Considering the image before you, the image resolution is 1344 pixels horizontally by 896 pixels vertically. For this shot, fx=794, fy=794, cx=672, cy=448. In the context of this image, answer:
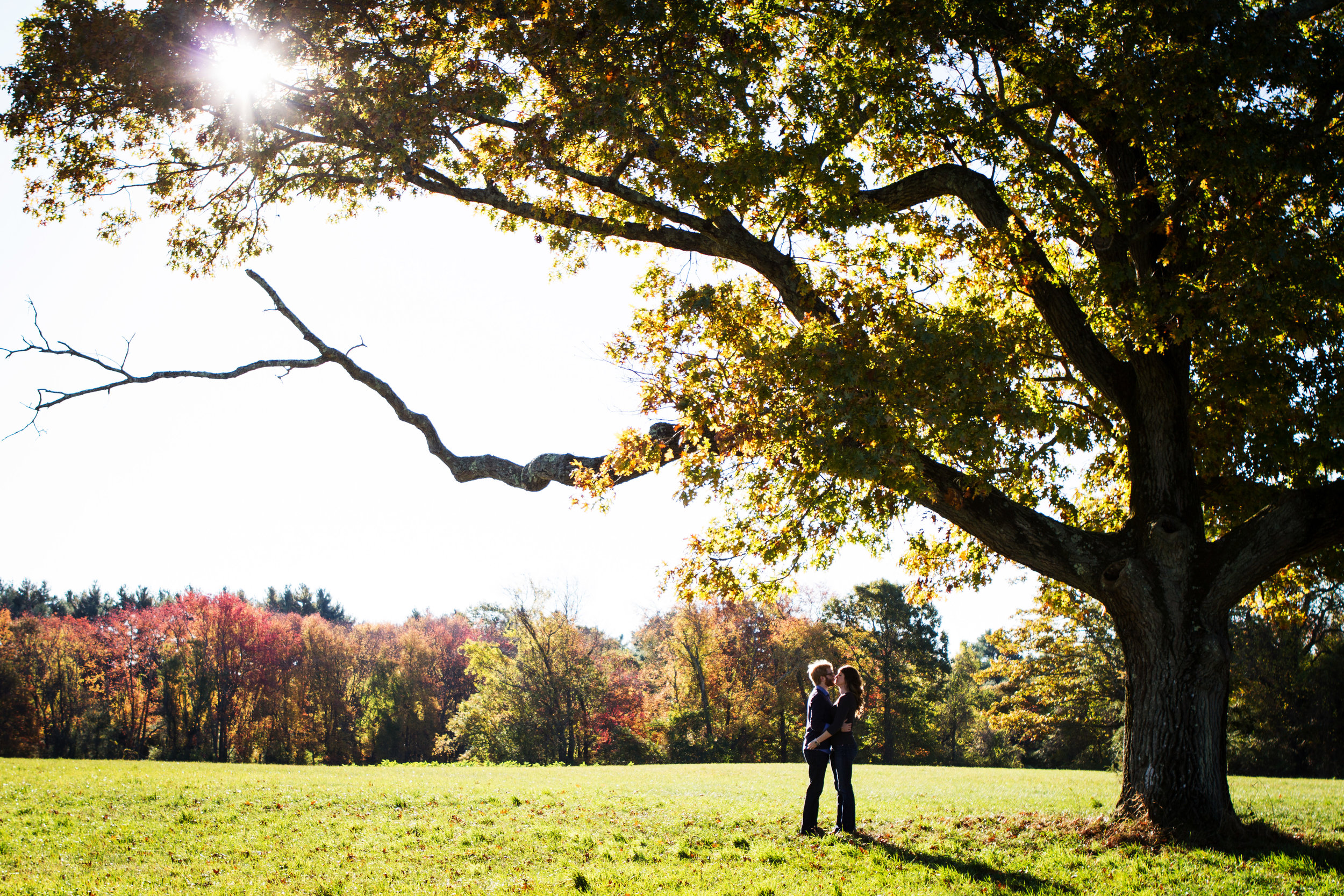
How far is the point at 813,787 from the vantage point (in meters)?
9.12

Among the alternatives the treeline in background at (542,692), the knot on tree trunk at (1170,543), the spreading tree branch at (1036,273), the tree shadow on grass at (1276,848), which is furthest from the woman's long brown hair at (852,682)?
the treeline in background at (542,692)

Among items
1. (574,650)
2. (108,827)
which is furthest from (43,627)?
(108,827)

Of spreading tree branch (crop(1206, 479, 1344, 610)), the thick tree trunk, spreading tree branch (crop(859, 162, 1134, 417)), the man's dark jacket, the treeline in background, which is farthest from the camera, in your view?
the treeline in background

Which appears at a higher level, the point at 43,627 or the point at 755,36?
the point at 755,36

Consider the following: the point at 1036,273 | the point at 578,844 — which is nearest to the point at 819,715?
the point at 578,844

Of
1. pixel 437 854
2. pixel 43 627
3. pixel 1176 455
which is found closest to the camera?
pixel 437 854

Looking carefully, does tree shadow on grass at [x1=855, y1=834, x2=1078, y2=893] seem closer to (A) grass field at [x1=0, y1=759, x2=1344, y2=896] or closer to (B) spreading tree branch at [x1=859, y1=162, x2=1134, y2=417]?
(A) grass field at [x1=0, y1=759, x2=1344, y2=896]

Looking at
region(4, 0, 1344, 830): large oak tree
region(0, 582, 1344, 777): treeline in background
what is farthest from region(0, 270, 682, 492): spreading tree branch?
region(0, 582, 1344, 777): treeline in background

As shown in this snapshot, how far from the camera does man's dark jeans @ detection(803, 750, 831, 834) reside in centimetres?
888

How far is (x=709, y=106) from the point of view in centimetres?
962

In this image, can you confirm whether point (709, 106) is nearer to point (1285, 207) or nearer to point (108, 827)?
point (1285, 207)

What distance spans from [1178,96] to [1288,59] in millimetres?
1111

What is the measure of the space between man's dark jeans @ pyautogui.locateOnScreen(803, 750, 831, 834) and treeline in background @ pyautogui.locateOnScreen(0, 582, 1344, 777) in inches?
1356

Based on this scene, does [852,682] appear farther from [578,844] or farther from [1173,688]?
[1173,688]
